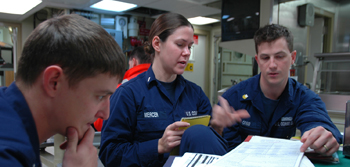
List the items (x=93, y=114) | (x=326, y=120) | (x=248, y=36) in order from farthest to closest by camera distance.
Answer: (x=248, y=36)
(x=326, y=120)
(x=93, y=114)

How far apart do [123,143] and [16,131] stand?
0.74 m

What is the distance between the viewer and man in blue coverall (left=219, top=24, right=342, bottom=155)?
1421 mm

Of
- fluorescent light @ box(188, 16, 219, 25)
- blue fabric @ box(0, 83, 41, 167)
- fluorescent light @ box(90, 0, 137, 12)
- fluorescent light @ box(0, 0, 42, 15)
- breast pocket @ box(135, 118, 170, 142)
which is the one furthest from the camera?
fluorescent light @ box(188, 16, 219, 25)

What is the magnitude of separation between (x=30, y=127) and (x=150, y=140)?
0.74 m

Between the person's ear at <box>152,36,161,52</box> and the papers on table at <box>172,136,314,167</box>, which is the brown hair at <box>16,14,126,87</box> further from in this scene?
the person's ear at <box>152,36,161,52</box>

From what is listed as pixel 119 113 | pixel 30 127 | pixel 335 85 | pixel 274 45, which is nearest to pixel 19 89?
pixel 30 127

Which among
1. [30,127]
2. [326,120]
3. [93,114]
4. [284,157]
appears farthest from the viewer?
[326,120]

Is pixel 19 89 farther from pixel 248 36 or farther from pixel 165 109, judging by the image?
pixel 248 36

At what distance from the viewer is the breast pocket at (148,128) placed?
1.29 m

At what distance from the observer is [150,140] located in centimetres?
124

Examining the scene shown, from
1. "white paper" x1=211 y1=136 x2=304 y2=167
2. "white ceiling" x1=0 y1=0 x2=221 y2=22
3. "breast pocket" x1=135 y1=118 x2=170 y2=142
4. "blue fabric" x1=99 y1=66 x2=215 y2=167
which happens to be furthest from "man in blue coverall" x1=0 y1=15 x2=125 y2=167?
"white ceiling" x1=0 y1=0 x2=221 y2=22

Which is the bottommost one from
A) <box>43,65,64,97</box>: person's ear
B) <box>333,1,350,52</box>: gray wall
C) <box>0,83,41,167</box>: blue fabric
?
<box>0,83,41,167</box>: blue fabric

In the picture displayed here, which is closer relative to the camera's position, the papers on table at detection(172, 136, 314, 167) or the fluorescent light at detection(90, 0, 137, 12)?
the papers on table at detection(172, 136, 314, 167)

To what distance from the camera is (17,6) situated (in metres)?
4.09
